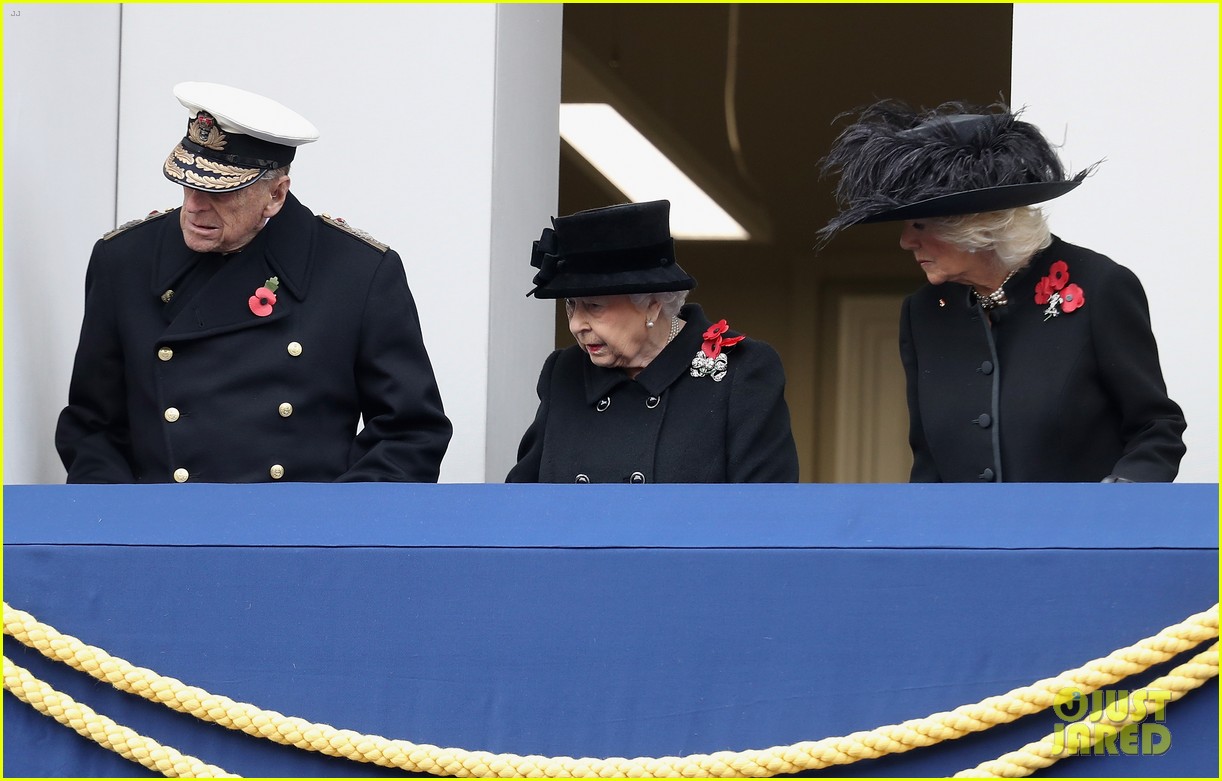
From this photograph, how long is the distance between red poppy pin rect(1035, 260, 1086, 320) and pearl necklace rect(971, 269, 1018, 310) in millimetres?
60

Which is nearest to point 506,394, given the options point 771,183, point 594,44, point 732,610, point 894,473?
point 732,610

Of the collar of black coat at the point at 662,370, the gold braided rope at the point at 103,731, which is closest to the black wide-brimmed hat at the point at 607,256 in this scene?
the collar of black coat at the point at 662,370

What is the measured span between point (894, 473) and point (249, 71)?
220 inches

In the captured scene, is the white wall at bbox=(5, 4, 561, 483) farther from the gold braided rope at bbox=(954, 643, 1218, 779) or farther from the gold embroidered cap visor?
the gold braided rope at bbox=(954, 643, 1218, 779)

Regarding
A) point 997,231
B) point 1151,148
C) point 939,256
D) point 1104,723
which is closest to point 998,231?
point 997,231

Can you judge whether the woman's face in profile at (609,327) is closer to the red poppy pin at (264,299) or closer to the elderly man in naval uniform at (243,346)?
the elderly man in naval uniform at (243,346)

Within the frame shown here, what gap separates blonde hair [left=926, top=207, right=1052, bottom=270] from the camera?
2.96 meters

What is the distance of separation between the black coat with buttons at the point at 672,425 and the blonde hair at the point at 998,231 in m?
0.39

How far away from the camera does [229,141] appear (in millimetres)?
3049

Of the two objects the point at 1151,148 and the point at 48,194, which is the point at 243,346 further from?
the point at 1151,148

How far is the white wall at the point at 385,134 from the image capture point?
3.92 meters

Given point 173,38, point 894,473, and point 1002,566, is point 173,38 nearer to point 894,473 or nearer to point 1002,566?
point 1002,566

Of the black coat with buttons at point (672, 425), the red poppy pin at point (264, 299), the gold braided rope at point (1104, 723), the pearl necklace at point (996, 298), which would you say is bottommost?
the gold braided rope at point (1104, 723)

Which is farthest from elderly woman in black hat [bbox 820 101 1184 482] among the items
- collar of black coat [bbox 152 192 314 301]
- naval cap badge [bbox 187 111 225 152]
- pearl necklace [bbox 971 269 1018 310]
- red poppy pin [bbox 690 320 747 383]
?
naval cap badge [bbox 187 111 225 152]
